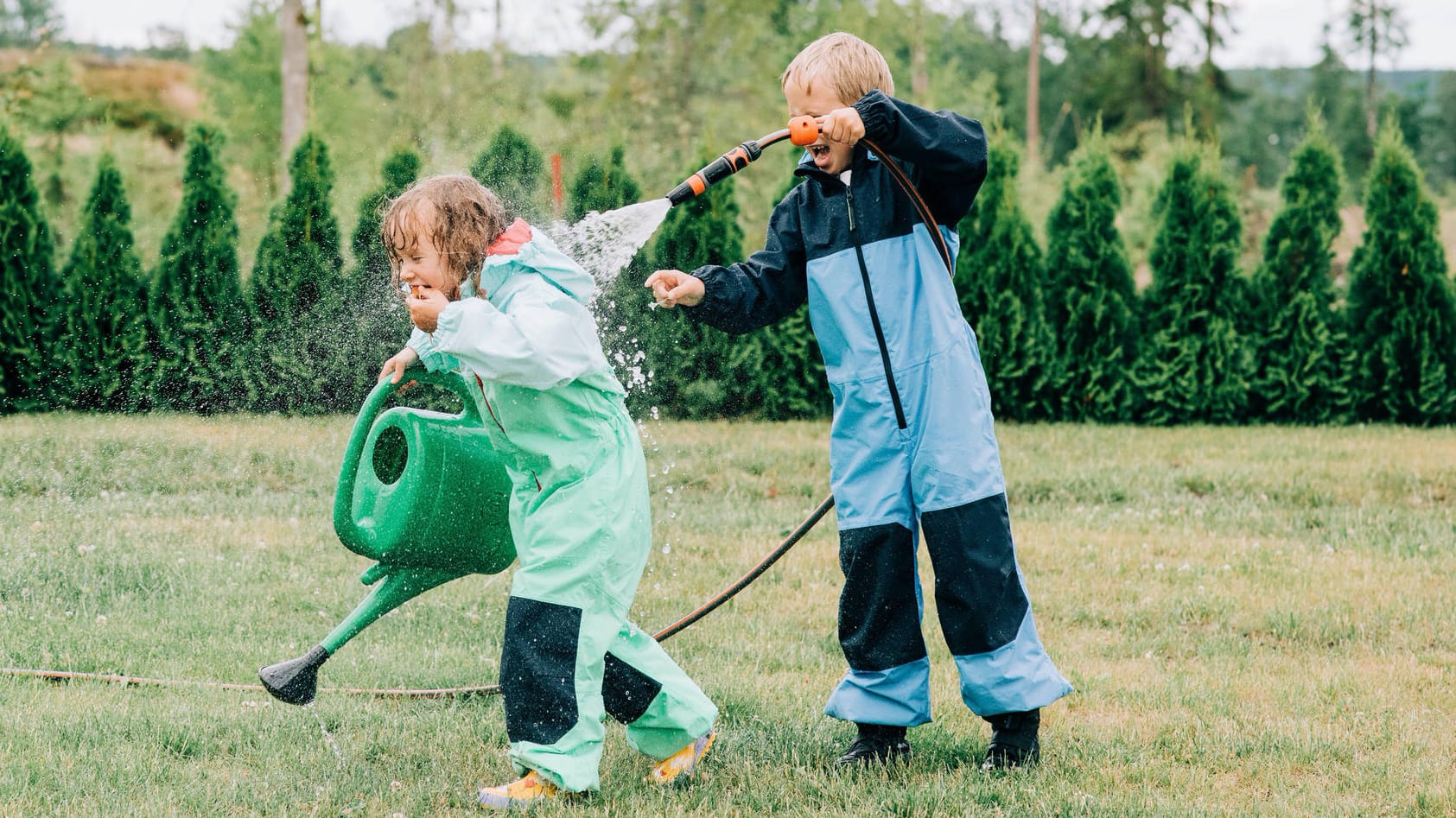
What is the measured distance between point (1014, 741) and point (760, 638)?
1.21m

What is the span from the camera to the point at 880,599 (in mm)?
2658

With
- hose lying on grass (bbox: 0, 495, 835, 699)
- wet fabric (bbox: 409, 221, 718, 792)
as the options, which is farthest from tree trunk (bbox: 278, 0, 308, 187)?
wet fabric (bbox: 409, 221, 718, 792)

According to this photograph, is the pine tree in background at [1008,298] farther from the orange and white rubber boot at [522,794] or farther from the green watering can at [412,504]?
the orange and white rubber boot at [522,794]

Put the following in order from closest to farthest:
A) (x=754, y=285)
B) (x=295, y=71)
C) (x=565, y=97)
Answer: (x=754, y=285)
(x=295, y=71)
(x=565, y=97)

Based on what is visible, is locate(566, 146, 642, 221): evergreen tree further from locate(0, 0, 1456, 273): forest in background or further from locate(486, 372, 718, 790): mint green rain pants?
locate(486, 372, 718, 790): mint green rain pants

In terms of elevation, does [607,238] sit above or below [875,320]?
above

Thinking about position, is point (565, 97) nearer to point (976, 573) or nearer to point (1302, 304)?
point (1302, 304)

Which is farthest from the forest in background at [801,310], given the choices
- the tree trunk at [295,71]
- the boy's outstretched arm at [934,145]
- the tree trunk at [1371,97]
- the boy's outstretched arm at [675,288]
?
the tree trunk at [1371,97]

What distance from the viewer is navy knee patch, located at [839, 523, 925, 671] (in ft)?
8.60

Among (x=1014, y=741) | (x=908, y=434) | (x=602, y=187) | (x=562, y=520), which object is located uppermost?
(x=602, y=187)

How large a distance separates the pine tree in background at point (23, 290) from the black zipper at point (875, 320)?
6.65m

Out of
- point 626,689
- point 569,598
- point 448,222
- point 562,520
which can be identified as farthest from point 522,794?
point 448,222

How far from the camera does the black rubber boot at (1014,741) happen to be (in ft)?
8.77

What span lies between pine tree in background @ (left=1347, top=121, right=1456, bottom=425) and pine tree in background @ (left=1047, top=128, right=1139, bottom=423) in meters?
1.42
